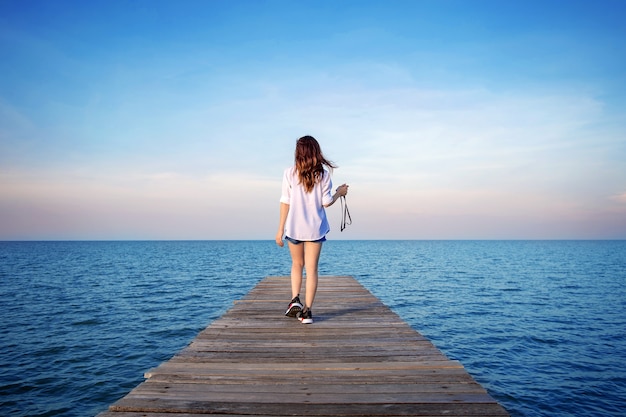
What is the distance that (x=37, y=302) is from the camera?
1972 centimetres

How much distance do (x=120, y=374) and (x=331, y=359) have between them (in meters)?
7.89

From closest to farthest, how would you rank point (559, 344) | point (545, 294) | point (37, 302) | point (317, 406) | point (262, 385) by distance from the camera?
1. point (317, 406)
2. point (262, 385)
3. point (559, 344)
4. point (37, 302)
5. point (545, 294)

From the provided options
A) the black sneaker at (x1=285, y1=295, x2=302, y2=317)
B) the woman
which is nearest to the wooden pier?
the black sneaker at (x1=285, y1=295, x2=302, y2=317)

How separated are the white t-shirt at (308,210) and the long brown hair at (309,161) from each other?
77 mm

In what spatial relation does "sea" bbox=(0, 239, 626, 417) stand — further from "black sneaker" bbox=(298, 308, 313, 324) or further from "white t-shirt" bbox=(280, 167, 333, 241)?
"white t-shirt" bbox=(280, 167, 333, 241)

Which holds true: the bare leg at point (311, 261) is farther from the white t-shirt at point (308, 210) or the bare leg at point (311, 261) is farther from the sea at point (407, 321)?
the sea at point (407, 321)

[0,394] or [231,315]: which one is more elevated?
[231,315]

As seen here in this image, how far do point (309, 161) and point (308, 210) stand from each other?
0.71 meters

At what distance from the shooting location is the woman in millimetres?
5250

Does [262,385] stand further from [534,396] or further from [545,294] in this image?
[545,294]

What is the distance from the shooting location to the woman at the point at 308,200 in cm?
525

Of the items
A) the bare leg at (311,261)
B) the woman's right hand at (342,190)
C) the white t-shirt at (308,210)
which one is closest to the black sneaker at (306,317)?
the bare leg at (311,261)

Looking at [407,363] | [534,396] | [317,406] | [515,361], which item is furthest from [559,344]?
[317,406]

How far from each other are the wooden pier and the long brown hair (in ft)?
7.02
